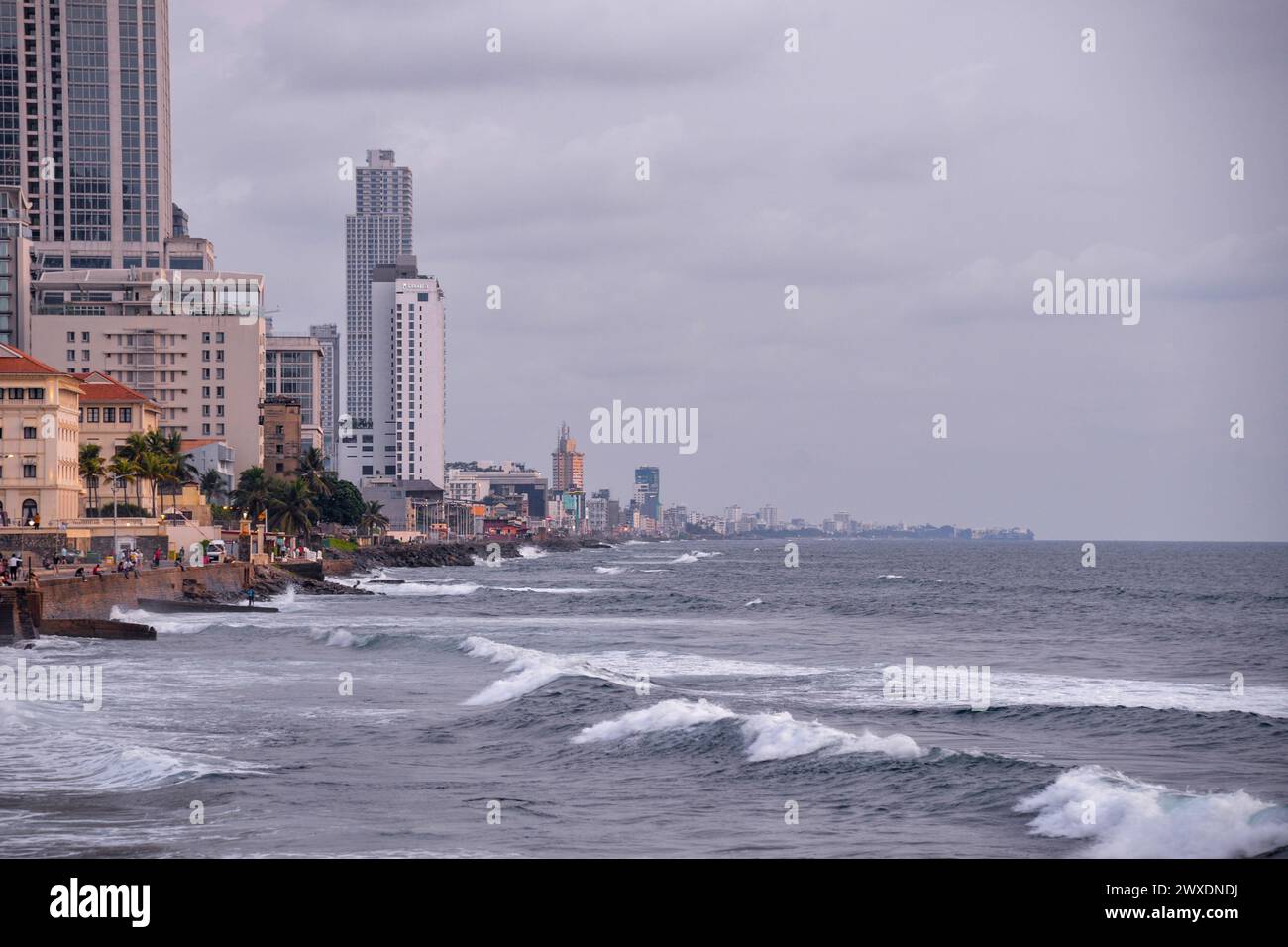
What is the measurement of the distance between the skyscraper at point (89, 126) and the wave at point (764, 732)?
576 ft

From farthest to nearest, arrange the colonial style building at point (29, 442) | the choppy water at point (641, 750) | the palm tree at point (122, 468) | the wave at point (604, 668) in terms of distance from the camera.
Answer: the palm tree at point (122, 468), the colonial style building at point (29, 442), the wave at point (604, 668), the choppy water at point (641, 750)

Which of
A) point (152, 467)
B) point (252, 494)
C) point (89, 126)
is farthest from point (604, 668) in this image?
point (89, 126)

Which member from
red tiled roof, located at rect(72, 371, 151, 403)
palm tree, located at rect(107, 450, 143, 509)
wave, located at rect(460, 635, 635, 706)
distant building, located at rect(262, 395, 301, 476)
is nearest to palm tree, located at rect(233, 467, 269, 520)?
red tiled roof, located at rect(72, 371, 151, 403)

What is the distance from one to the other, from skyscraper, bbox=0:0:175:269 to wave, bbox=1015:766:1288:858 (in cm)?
18610

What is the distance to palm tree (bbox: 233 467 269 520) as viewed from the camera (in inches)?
5281

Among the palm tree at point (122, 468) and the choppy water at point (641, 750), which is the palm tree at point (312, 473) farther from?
the choppy water at point (641, 750)

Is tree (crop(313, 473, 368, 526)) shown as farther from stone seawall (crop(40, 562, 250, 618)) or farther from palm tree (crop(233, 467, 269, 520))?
stone seawall (crop(40, 562, 250, 618))

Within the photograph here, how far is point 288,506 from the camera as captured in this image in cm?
13712

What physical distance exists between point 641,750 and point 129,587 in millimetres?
46708

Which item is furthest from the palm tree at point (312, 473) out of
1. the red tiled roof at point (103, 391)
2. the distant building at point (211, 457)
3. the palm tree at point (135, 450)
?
the palm tree at point (135, 450)

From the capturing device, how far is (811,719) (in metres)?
31.4

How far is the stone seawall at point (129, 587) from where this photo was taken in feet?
186

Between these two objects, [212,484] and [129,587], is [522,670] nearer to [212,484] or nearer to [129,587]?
[129,587]
